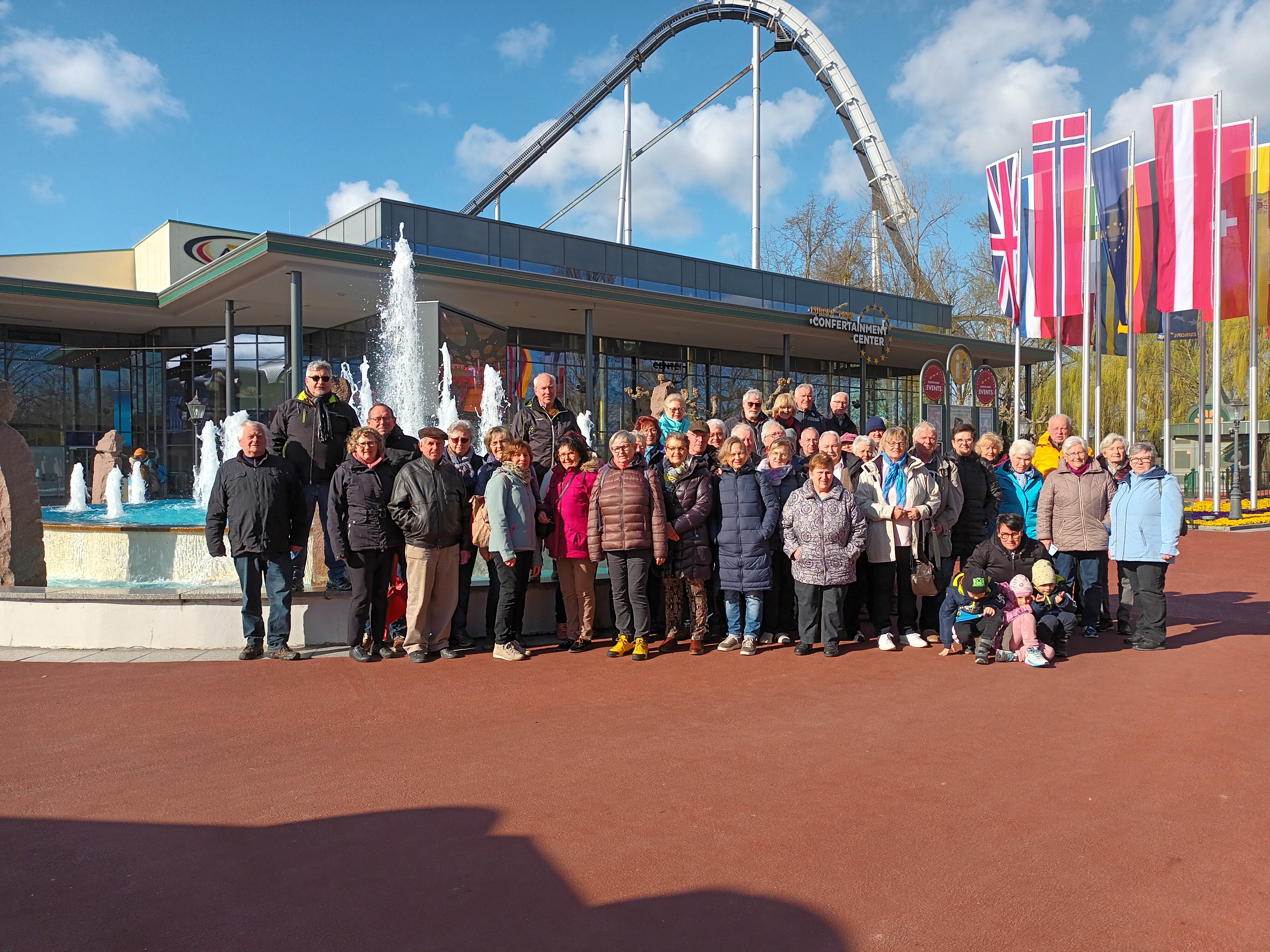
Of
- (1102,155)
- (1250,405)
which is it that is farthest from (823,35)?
(1250,405)

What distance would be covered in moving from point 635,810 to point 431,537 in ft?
11.7

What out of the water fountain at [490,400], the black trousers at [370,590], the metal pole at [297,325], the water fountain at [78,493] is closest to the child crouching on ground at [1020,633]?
the black trousers at [370,590]

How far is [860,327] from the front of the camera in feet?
87.2

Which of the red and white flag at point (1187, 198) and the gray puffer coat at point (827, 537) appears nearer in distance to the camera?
the gray puffer coat at point (827, 537)

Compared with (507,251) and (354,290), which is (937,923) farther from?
(507,251)

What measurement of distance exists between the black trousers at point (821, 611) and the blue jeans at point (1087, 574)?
2154 mm

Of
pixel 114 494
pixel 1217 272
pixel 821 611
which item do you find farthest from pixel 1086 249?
pixel 114 494

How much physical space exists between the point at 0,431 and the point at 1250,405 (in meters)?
25.8

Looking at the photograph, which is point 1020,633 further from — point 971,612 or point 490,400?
point 490,400

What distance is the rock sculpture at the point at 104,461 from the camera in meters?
21.9

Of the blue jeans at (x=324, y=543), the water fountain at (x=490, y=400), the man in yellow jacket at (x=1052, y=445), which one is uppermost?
the water fountain at (x=490, y=400)

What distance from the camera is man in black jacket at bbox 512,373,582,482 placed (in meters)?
7.99

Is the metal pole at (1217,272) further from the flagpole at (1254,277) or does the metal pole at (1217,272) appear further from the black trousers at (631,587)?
the black trousers at (631,587)

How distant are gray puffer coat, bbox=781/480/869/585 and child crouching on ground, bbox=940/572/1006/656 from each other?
34.9 inches
